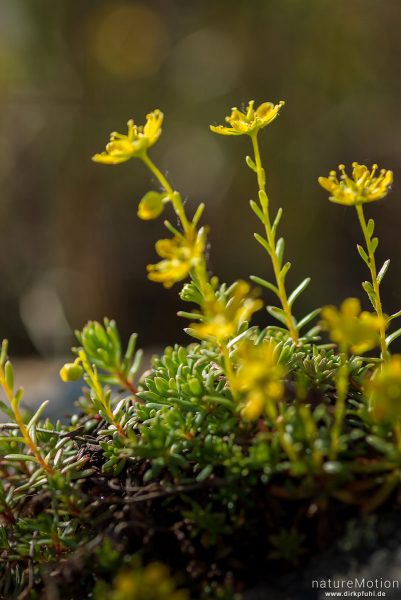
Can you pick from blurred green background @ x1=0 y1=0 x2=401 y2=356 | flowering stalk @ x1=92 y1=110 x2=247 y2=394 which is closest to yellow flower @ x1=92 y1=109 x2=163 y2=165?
flowering stalk @ x1=92 y1=110 x2=247 y2=394

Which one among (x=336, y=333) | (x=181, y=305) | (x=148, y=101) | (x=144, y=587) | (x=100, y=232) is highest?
(x=336, y=333)

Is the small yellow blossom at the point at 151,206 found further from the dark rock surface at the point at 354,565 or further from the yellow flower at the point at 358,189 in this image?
the dark rock surface at the point at 354,565

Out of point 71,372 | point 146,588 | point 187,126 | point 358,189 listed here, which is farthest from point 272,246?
point 187,126

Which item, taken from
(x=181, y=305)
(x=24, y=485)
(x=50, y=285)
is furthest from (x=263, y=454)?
(x=50, y=285)

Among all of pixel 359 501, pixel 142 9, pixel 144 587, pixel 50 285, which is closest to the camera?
pixel 144 587

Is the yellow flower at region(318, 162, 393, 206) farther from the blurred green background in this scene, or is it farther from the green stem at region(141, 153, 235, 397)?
the blurred green background

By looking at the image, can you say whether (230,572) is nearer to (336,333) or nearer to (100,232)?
(336,333)
